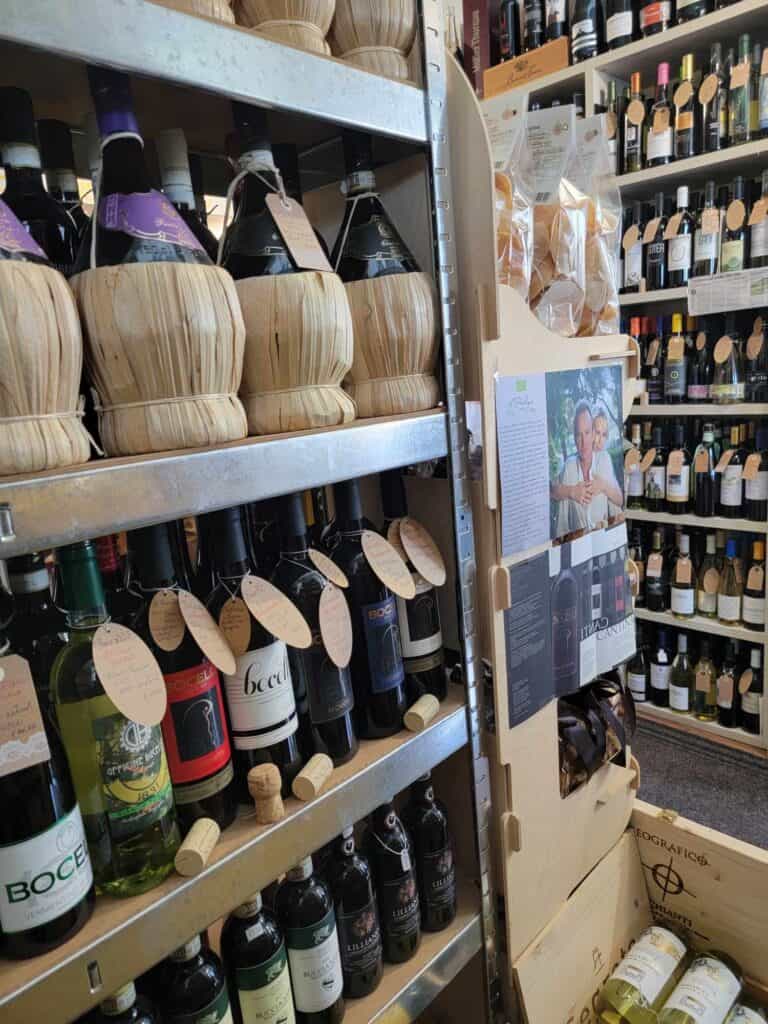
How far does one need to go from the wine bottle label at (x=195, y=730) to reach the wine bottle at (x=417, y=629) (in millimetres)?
287

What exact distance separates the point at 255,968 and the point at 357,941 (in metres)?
0.15

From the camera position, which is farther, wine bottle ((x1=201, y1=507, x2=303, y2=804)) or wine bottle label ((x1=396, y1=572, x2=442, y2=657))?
wine bottle label ((x1=396, y1=572, x2=442, y2=657))

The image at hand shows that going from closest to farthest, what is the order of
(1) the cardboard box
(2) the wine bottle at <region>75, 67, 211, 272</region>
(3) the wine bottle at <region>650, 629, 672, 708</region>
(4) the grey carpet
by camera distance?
(2) the wine bottle at <region>75, 67, 211, 272</region>
(4) the grey carpet
(1) the cardboard box
(3) the wine bottle at <region>650, 629, 672, 708</region>

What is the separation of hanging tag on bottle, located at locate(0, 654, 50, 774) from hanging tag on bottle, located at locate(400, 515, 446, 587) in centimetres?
47

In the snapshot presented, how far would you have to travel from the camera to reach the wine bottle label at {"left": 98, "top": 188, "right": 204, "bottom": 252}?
57cm

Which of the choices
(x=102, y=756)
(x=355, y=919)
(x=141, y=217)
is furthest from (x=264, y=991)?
(x=141, y=217)

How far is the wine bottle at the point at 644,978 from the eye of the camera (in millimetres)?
1120

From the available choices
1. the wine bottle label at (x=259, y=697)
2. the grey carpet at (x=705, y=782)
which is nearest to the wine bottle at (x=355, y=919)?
the wine bottle label at (x=259, y=697)

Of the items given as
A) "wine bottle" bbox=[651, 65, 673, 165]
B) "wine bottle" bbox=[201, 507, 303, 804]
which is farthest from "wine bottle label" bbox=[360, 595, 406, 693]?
"wine bottle" bbox=[651, 65, 673, 165]

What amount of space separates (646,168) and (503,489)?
1982 millimetres

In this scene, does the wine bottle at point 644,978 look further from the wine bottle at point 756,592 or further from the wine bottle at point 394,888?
the wine bottle at point 756,592

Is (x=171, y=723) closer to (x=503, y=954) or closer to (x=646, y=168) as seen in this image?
(x=503, y=954)

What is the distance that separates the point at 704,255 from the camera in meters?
2.26

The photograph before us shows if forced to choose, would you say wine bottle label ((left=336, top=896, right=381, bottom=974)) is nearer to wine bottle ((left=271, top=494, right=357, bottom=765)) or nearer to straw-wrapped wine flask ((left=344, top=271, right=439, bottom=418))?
wine bottle ((left=271, top=494, right=357, bottom=765))
